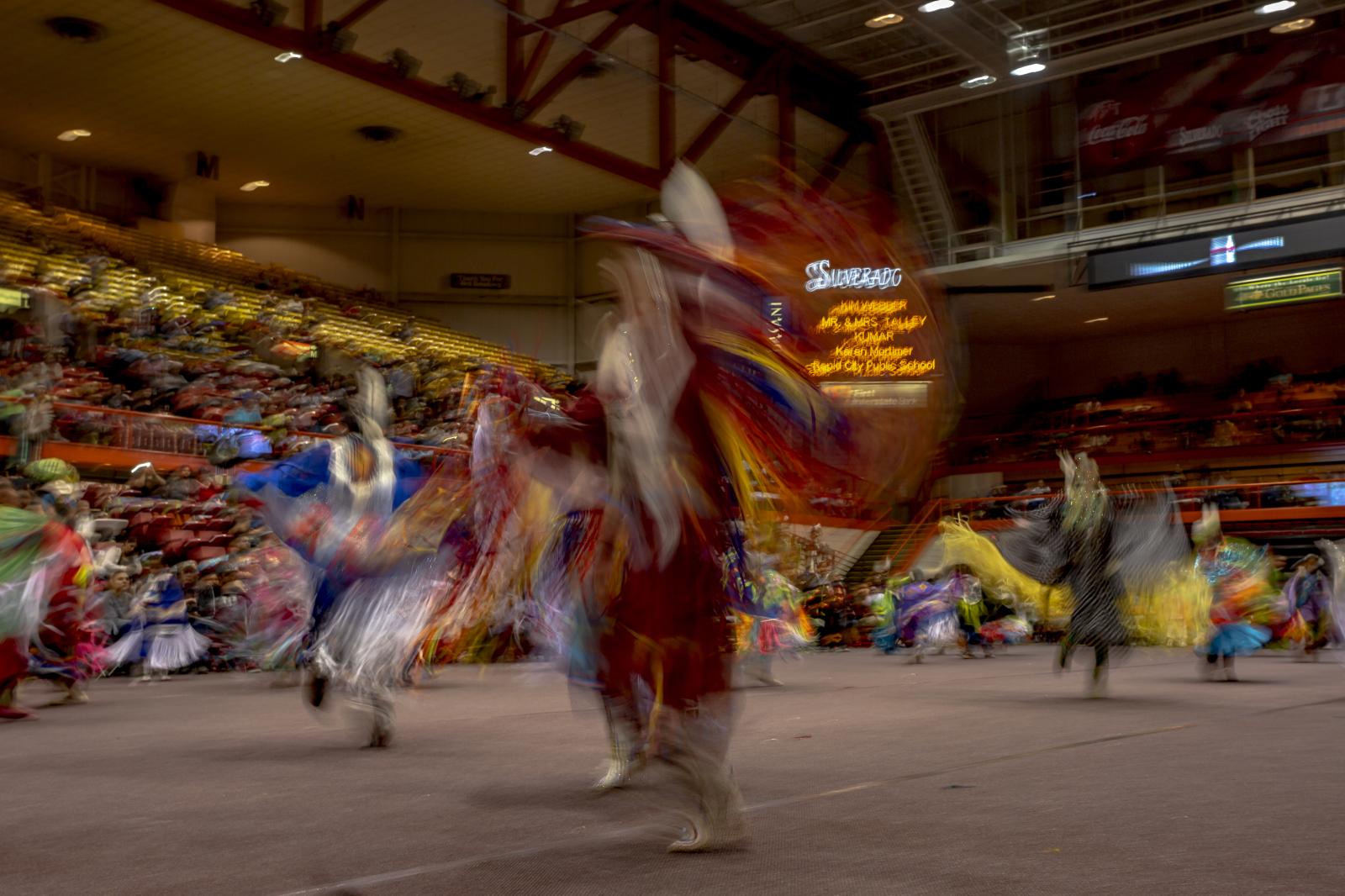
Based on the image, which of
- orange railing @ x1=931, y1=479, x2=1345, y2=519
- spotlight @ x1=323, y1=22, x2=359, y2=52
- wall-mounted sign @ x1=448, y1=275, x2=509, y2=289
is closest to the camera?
spotlight @ x1=323, y1=22, x2=359, y2=52

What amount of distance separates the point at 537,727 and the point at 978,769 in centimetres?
295

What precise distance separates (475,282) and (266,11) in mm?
12749

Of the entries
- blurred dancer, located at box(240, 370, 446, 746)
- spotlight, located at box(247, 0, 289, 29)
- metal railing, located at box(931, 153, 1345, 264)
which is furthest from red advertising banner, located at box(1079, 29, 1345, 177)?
blurred dancer, located at box(240, 370, 446, 746)

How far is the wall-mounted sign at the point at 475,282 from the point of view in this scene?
28469 mm

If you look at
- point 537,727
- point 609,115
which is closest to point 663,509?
point 537,727

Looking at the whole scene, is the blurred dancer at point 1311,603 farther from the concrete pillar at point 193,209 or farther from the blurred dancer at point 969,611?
the concrete pillar at point 193,209

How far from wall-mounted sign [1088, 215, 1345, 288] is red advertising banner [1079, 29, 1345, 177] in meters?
1.45

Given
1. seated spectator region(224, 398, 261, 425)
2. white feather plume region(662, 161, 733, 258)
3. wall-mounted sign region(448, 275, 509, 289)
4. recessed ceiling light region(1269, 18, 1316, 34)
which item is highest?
recessed ceiling light region(1269, 18, 1316, 34)

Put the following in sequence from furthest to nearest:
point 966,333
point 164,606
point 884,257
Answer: point 966,333 < point 164,606 < point 884,257

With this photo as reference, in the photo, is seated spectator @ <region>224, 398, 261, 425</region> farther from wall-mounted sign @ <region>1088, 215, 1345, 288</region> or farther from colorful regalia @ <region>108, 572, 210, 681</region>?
wall-mounted sign @ <region>1088, 215, 1345, 288</region>

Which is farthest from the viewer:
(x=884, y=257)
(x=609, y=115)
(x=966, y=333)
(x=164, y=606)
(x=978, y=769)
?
(x=966, y=333)

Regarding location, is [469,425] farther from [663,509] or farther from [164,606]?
[164,606]

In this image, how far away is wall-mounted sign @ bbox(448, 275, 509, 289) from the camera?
28.5 meters

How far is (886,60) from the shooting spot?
23.8 metres
